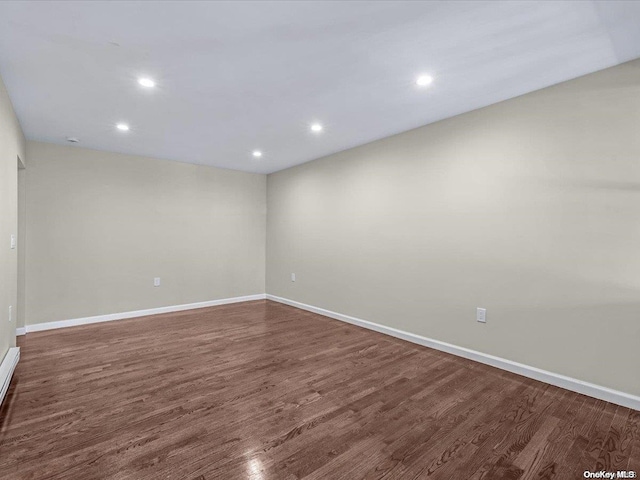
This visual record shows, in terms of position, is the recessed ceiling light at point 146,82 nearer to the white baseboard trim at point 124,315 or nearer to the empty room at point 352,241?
the empty room at point 352,241

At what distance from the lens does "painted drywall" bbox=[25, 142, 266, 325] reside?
390 cm

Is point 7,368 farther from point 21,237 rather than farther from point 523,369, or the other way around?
point 523,369

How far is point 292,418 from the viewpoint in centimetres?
199

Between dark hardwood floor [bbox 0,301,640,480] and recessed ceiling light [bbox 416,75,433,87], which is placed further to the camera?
recessed ceiling light [bbox 416,75,433,87]

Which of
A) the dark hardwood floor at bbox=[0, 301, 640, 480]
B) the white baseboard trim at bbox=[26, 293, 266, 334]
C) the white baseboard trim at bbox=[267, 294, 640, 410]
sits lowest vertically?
the dark hardwood floor at bbox=[0, 301, 640, 480]

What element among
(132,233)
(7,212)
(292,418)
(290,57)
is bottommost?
(292,418)

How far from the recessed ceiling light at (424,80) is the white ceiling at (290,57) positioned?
4cm

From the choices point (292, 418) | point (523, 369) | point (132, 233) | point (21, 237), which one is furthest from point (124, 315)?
point (523, 369)

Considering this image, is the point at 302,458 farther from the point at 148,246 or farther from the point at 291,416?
the point at 148,246

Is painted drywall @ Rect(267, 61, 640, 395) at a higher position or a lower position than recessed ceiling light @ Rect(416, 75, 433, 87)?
lower

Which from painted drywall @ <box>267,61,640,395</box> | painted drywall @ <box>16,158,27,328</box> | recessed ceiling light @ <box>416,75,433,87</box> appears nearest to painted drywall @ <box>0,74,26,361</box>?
painted drywall @ <box>16,158,27,328</box>

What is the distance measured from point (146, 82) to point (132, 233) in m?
2.78

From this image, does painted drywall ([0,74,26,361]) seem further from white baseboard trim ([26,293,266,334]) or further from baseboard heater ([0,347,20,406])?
white baseboard trim ([26,293,266,334])

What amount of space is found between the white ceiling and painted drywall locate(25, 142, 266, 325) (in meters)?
0.97
